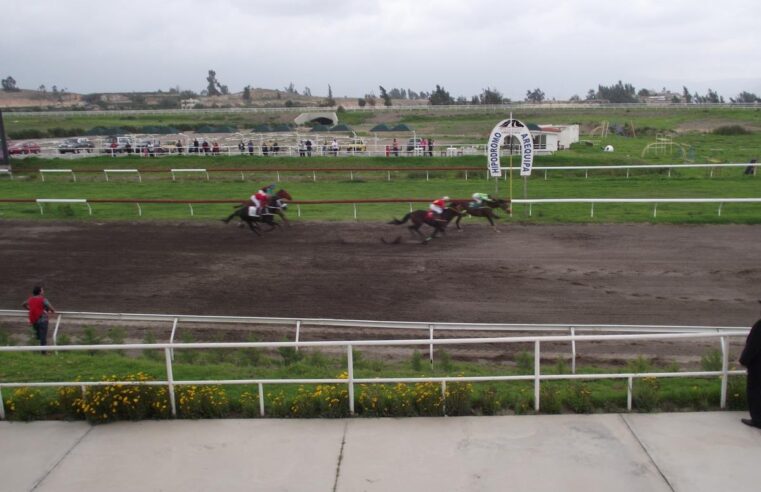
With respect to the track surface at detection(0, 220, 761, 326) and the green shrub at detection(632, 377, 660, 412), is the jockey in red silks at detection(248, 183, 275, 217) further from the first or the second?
the green shrub at detection(632, 377, 660, 412)

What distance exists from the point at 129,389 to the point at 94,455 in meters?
0.73


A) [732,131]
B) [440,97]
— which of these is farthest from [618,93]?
[732,131]

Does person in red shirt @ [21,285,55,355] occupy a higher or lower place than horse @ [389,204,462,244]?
lower

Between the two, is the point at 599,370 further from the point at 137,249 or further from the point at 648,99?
the point at 648,99

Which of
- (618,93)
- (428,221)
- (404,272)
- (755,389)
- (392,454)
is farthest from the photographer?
(618,93)

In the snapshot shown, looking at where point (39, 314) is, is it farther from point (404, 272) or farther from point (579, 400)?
point (579, 400)

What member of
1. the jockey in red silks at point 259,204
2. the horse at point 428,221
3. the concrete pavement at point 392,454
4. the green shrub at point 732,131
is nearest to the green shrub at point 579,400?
the concrete pavement at point 392,454

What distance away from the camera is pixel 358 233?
17.5 m

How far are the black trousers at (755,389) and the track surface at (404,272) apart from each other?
533 cm

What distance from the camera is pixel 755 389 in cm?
531

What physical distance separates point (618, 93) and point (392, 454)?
522 ft

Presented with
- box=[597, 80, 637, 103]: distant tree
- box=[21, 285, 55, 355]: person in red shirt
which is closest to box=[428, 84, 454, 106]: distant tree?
box=[597, 80, 637, 103]: distant tree

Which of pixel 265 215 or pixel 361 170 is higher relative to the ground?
pixel 361 170

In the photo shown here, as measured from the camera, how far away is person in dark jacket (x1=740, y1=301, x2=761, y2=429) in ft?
17.3
